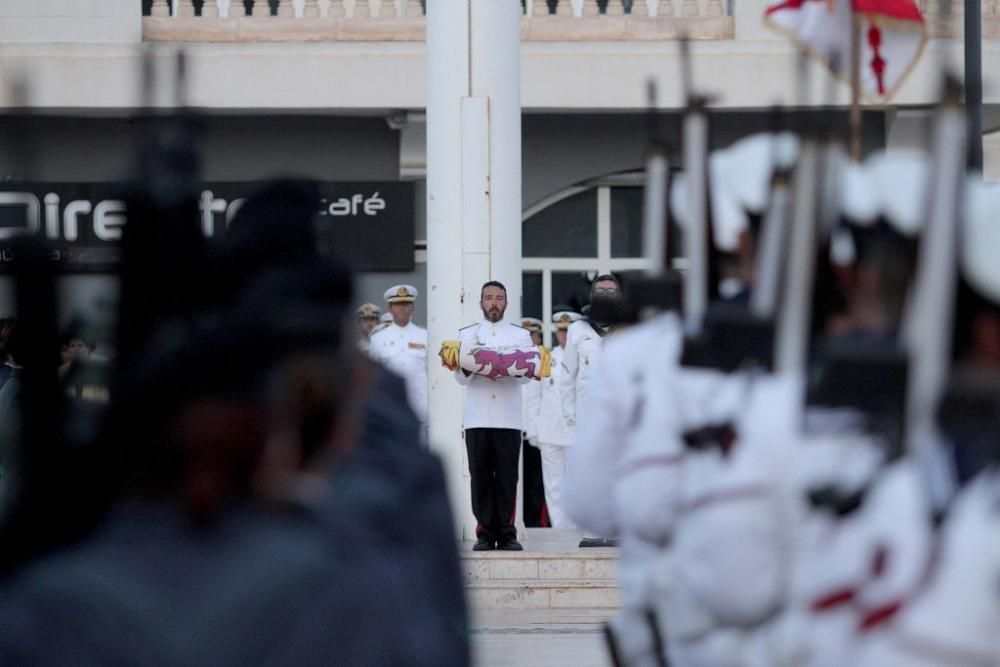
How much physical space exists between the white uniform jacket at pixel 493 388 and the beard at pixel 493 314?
30mm

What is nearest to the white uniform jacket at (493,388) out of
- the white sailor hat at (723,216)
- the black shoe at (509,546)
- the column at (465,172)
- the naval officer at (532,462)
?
the black shoe at (509,546)

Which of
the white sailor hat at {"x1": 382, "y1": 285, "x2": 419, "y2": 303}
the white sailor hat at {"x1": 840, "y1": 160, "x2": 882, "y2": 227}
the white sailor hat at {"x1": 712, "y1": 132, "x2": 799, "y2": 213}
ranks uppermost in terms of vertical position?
the white sailor hat at {"x1": 712, "y1": 132, "x2": 799, "y2": 213}

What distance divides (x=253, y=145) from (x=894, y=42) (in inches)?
596

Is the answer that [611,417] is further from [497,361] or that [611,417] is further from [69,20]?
[69,20]

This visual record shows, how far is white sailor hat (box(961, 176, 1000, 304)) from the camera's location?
3078 millimetres

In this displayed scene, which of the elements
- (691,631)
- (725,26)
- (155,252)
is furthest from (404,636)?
(725,26)

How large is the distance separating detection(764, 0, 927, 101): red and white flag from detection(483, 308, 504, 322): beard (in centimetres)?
705

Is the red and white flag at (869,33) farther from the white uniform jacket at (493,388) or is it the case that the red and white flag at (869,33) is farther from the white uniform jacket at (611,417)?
the white uniform jacket at (493,388)

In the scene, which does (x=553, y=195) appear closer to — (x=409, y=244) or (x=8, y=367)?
(x=409, y=244)

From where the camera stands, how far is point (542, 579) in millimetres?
12250

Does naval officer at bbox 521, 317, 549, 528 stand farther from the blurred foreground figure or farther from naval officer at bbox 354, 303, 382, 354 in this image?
the blurred foreground figure

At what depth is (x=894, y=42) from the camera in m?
5.13

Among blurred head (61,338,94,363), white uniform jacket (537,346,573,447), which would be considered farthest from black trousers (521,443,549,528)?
blurred head (61,338,94,363)

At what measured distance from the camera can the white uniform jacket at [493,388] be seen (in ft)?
40.2
